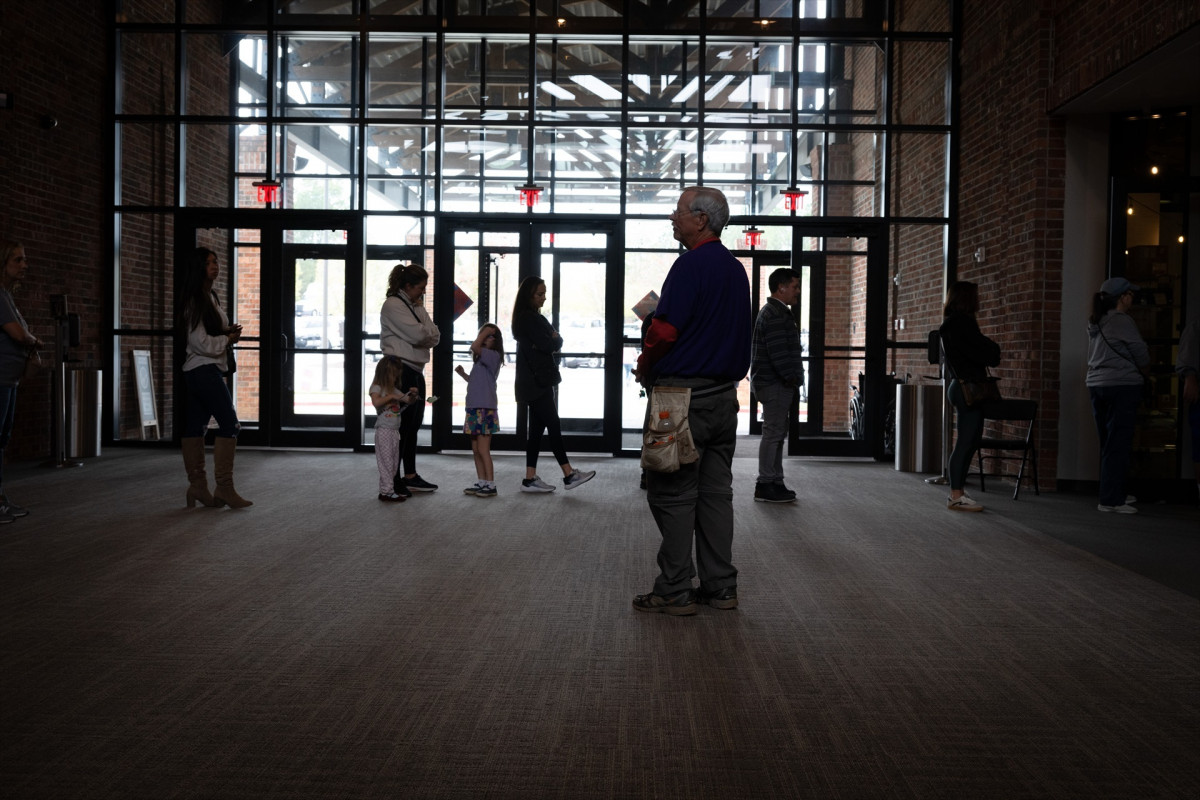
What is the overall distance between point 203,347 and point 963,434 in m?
5.29

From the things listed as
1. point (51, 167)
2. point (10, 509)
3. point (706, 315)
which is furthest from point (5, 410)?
point (51, 167)

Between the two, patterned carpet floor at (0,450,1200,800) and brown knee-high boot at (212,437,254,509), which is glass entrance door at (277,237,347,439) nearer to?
brown knee-high boot at (212,437,254,509)

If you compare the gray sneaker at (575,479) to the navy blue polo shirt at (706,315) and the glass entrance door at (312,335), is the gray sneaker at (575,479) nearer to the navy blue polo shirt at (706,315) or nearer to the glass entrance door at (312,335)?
the glass entrance door at (312,335)

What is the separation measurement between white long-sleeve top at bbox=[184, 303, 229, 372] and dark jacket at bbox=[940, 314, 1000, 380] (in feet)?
16.4

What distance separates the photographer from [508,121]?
1198 cm

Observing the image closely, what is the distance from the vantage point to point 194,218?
468 inches

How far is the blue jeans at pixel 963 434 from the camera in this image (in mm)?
7703

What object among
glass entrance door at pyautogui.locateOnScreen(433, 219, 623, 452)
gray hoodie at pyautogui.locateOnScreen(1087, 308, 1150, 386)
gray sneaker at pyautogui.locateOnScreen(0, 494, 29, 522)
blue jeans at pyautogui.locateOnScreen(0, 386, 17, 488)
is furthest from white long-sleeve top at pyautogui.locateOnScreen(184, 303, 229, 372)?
gray hoodie at pyautogui.locateOnScreen(1087, 308, 1150, 386)

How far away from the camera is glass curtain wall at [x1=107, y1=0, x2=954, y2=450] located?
38.9 ft

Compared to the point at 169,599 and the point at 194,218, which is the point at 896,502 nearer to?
the point at 169,599

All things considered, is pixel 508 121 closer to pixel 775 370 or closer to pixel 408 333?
pixel 408 333

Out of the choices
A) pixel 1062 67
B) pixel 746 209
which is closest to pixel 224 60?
pixel 746 209

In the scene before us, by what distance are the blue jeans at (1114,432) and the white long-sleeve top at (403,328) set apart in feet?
16.3

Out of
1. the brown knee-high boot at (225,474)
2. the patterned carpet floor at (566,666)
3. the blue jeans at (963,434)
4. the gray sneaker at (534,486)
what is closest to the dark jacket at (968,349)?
the blue jeans at (963,434)
